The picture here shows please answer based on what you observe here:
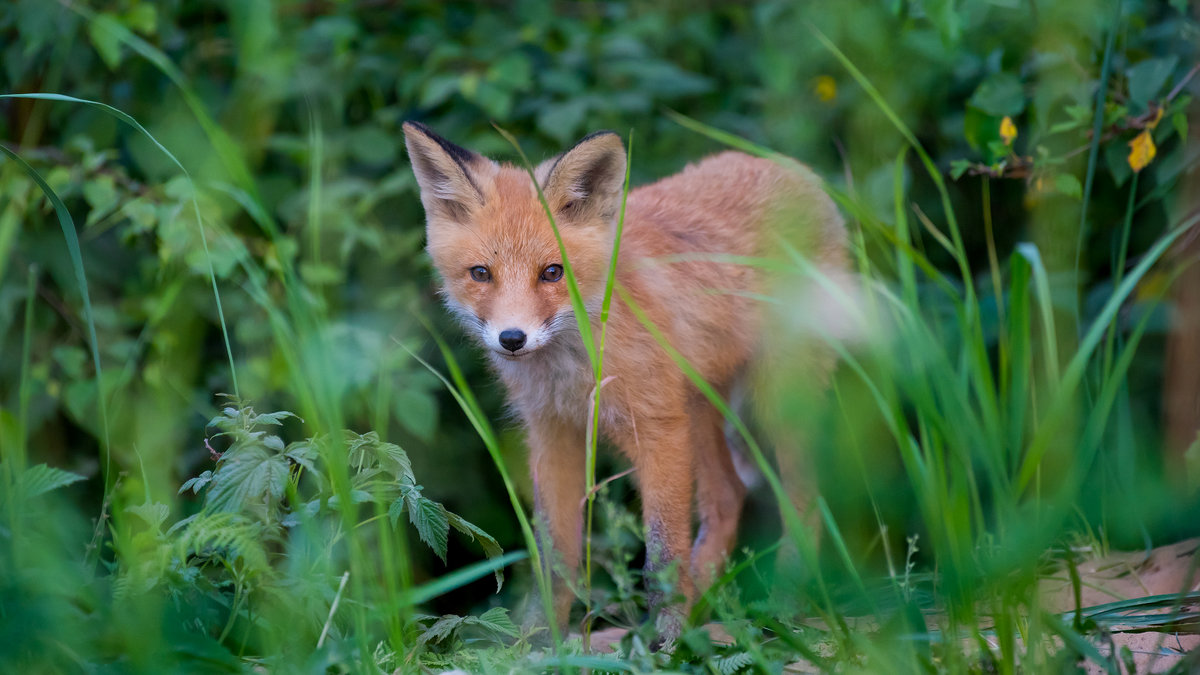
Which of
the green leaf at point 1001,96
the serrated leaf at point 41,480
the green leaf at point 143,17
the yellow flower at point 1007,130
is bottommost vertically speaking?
the serrated leaf at point 41,480

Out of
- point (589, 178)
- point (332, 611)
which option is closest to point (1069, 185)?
point (589, 178)

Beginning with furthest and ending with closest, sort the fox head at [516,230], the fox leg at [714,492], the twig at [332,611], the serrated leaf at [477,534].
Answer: the fox leg at [714,492] < the fox head at [516,230] < the serrated leaf at [477,534] < the twig at [332,611]

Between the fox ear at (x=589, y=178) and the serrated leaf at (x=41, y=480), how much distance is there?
57.7 inches

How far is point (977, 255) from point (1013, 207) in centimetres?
39

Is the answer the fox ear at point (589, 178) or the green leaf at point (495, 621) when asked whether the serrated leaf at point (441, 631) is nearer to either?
the green leaf at point (495, 621)

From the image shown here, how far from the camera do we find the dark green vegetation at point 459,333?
6.13ft

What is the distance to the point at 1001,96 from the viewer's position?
343 cm

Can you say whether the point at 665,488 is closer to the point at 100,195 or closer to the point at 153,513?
the point at 153,513

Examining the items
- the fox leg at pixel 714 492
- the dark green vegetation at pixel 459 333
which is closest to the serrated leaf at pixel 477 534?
the dark green vegetation at pixel 459 333

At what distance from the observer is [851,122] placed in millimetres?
4398

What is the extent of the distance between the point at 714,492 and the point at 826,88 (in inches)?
77.4

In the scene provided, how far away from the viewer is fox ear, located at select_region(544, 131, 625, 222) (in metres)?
2.77

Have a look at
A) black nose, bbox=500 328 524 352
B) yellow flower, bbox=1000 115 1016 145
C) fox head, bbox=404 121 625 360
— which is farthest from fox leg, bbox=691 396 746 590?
yellow flower, bbox=1000 115 1016 145

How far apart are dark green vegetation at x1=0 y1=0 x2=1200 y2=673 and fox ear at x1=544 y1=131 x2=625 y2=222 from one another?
440mm
